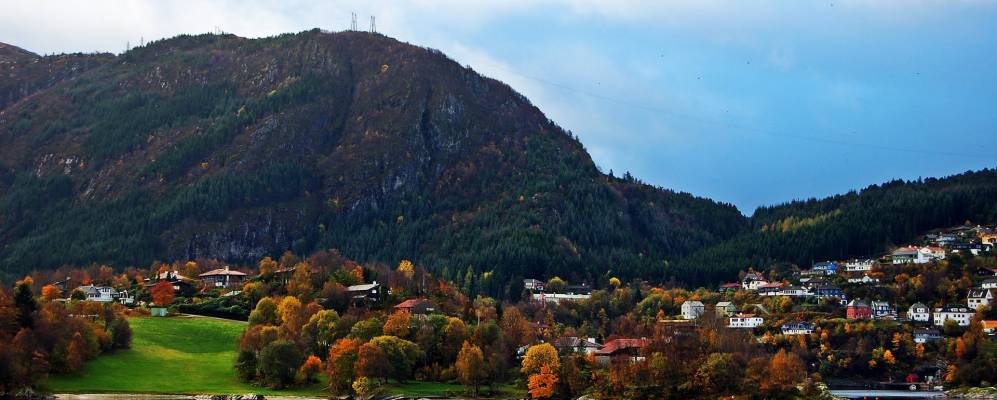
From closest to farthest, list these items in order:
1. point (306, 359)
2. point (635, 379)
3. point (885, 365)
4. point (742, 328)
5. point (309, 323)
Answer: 1. point (635, 379)
2. point (306, 359)
3. point (309, 323)
4. point (885, 365)
5. point (742, 328)

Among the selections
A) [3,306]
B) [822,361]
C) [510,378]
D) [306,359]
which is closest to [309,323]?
[306,359]

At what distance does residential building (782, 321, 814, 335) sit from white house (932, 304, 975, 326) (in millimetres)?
17853

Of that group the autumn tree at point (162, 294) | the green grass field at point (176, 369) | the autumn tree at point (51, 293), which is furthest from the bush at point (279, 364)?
the autumn tree at point (51, 293)

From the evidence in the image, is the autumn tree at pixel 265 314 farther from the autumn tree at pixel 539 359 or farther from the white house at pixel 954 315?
the white house at pixel 954 315

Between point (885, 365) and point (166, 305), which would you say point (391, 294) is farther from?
point (885, 365)

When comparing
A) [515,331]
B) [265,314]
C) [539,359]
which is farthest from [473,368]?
[265,314]

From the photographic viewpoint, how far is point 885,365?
169m

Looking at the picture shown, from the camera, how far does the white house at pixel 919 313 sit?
189750mm

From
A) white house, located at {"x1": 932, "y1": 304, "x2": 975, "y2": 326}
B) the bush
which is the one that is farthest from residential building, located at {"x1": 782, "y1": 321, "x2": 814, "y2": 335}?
the bush

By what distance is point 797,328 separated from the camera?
605 feet

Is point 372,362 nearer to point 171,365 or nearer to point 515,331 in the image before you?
point 171,365

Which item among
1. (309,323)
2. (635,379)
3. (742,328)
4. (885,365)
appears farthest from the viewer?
(742,328)

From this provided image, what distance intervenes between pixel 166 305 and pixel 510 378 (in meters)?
54.7

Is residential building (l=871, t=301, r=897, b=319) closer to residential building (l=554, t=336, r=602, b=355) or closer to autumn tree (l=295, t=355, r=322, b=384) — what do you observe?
residential building (l=554, t=336, r=602, b=355)
